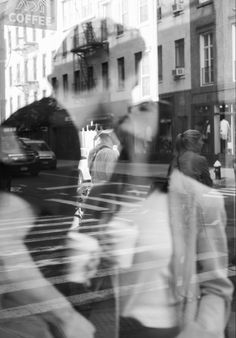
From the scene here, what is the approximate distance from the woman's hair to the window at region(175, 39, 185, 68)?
0.38 feet

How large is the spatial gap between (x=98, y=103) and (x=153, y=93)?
0.13m

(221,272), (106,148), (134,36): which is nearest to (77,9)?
(134,36)

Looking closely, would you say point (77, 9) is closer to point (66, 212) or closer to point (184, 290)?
point (66, 212)

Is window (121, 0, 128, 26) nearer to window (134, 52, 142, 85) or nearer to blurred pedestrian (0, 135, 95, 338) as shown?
window (134, 52, 142, 85)

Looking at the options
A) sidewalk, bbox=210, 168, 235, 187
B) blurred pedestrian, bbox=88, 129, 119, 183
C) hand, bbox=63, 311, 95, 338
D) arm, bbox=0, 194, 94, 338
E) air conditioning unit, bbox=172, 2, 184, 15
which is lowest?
hand, bbox=63, 311, 95, 338

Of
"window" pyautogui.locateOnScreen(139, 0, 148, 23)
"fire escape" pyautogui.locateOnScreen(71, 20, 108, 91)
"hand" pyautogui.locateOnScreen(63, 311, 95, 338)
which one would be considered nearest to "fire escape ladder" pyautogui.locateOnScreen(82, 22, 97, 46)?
"fire escape" pyautogui.locateOnScreen(71, 20, 108, 91)

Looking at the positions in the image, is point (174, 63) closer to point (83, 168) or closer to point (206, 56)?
point (206, 56)

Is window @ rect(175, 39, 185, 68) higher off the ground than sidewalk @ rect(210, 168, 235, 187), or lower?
higher

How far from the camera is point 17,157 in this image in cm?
110

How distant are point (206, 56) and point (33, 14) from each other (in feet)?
1.22

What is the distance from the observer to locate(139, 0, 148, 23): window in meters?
0.97

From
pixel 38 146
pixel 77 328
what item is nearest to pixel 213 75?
pixel 38 146

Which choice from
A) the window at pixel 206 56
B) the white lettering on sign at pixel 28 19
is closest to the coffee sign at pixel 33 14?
the white lettering on sign at pixel 28 19

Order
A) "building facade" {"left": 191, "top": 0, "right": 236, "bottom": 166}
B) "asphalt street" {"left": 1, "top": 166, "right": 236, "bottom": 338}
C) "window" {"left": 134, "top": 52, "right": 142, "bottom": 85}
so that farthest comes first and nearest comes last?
"asphalt street" {"left": 1, "top": 166, "right": 236, "bottom": 338}, "window" {"left": 134, "top": 52, "right": 142, "bottom": 85}, "building facade" {"left": 191, "top": 0, "right": 236, "bottom": 166}
